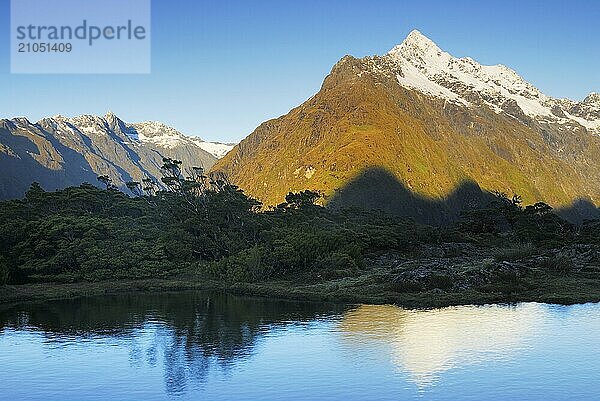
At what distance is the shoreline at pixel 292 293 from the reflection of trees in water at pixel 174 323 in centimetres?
330

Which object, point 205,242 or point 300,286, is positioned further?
point 205,242

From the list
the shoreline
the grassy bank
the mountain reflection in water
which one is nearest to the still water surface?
the mountain reflection in water

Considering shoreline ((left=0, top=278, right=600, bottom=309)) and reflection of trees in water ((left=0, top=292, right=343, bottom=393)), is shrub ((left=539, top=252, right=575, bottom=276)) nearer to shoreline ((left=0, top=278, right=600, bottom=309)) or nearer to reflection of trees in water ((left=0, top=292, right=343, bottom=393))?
shoreline ((left=0, top=278, right=600, bottom=309))

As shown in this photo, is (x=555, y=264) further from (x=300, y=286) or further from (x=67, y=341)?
(x=67, y=341)

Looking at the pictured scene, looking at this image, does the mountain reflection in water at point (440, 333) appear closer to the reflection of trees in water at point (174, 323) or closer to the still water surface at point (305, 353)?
the still water surface at point (305, 353)

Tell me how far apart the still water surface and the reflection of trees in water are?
7.3 inches

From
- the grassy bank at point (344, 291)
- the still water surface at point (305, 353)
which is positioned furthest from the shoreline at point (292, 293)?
the still water surface at point (305, 353)

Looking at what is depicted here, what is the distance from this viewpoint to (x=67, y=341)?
175 feet

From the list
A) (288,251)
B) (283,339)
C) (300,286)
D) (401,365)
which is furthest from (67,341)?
(288,251)

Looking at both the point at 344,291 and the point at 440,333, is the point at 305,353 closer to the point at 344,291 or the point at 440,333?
the point at 440,333

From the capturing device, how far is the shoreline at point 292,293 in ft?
219

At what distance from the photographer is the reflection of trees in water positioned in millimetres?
46172

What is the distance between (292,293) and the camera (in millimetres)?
75812

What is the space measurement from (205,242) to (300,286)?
27023 millimetres
